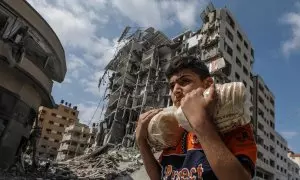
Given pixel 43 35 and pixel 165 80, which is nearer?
pixel 43 35

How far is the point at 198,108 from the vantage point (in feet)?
4.81

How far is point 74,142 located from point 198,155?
66.6 m

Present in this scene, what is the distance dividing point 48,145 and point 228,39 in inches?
1975

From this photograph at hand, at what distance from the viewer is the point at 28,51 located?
12617mm

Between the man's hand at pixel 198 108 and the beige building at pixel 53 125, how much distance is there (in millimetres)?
68117

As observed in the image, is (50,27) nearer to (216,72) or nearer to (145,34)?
(216,72)

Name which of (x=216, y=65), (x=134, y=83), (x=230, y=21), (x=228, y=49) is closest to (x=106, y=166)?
(x=216, y=65)

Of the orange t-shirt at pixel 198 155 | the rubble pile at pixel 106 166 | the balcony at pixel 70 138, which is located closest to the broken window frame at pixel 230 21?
the rubble pile at pixel 106 166

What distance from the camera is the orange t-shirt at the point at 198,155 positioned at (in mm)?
1499

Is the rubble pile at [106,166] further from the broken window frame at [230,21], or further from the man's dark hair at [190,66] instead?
the broken window frame at [230,21]

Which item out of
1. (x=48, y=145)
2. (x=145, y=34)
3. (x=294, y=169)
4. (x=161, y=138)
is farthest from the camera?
(x=48, y=145)

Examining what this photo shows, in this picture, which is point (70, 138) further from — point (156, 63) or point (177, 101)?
point (177, 101)

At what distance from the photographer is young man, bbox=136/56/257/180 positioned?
141 cm

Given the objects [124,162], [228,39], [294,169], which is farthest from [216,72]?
[294,169]
